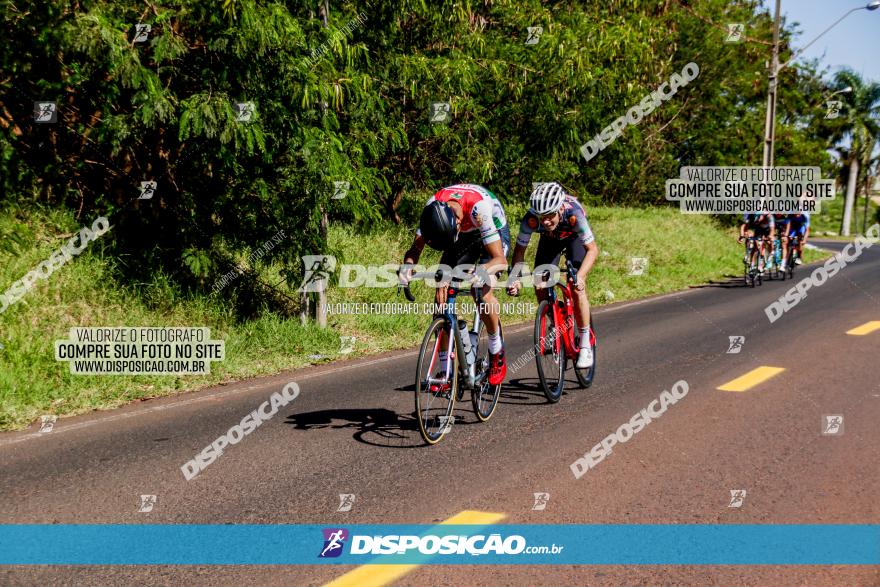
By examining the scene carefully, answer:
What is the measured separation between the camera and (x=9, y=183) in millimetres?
8969

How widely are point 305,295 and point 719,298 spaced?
31.1 feet

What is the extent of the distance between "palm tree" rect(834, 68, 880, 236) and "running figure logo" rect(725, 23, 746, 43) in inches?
1385

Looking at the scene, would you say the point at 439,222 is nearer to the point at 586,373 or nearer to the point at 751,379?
the point at 586,373

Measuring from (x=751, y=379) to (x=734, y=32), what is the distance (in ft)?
75.5

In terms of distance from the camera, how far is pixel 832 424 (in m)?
6.05

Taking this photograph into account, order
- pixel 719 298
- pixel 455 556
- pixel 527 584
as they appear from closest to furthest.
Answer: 1. pixel 527 584
2. pixel 455 556
3. pixel 719 298

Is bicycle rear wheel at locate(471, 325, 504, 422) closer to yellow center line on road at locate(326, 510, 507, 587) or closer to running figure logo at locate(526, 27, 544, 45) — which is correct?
yellow center line on road at locate(326, 510, 507, 587)

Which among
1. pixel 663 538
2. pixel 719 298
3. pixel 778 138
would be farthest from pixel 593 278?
pixel 778 138

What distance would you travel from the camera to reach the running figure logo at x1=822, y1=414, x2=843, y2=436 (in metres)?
5.84

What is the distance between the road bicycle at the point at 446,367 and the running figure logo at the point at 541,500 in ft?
4.01

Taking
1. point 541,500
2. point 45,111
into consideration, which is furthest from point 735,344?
point 45,111

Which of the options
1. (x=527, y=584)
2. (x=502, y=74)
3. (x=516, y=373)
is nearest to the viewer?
(x=527, y=584)

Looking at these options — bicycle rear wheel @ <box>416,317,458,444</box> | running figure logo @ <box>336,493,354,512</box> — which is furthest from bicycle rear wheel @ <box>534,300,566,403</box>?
running figure logo @ <box>336,493,354,512</box>

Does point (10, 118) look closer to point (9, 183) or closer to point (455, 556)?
point (9, 183)
